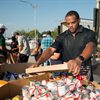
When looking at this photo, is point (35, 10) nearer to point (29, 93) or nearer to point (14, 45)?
point (14, 45)

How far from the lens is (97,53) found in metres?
8.19

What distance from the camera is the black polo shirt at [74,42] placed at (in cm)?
224

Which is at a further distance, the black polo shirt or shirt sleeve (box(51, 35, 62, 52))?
shirt sleeve (box(51, 35, 62, 52))

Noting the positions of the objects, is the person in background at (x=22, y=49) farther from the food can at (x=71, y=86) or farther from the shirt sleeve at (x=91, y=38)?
the food can at (x=71, y=86)

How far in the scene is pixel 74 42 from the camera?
2336 millimetres

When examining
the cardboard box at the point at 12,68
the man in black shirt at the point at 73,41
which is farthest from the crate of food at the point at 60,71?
the cardboard box at the point at 12,68

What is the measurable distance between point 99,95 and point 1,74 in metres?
2.15

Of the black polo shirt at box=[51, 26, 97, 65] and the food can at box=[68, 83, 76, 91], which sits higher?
the black polo shirt at box=[51, 26, 97, 65]

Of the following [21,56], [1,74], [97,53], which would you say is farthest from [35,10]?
[1,74]

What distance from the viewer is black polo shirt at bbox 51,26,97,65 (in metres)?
2.24

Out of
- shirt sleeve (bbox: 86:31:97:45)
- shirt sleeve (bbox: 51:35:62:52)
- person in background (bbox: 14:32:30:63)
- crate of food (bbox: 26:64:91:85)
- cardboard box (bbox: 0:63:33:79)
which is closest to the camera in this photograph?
crate of food (bbox: 26:64:91:85)

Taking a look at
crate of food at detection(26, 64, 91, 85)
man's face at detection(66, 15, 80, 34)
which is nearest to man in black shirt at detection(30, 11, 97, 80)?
man's face at detection(66, 15, 80, 34)

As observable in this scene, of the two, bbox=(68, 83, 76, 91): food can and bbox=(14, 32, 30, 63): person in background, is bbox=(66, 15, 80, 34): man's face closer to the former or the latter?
bbox=(68, 83, 76, 91): food can

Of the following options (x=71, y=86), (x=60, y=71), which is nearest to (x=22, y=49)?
(x=60, y=71)
